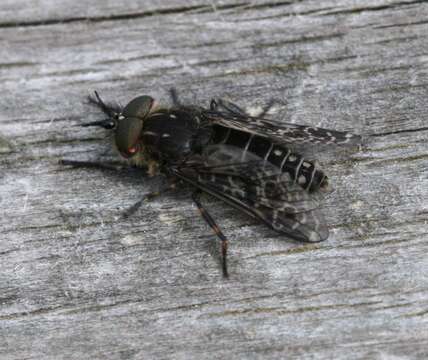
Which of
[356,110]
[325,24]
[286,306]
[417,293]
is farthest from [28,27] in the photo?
[417,293]

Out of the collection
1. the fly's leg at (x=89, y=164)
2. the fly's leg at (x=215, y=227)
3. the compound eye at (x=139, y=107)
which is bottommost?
the fly's leg at (x=215, y=227)

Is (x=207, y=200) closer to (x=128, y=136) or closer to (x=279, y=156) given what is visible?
(x=279, y=156)

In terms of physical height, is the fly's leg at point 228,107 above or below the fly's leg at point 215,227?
above

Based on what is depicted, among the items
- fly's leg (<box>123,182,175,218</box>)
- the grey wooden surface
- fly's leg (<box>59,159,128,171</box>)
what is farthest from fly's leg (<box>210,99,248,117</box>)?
fly's leg (<box>59,159,128,171</box>)

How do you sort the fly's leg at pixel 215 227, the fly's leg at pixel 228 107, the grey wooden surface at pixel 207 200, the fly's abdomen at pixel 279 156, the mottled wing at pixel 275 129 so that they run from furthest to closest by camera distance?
the fly's leg at pixel 228 107 < the mottled wing at pixel 275 129 < the fly's abdomen at pixel 279 156 < the fly's leg at pixel 215 227 < the grey wooden surface at pixel 207 200

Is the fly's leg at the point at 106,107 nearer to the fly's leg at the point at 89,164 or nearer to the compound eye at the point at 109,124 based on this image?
the compound eye at the point at 109,124

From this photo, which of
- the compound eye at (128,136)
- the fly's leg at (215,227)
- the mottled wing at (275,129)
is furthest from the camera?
the compound eye at (128,136)

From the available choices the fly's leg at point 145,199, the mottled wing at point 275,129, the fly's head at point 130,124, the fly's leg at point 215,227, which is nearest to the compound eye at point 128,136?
the fly's head at point 130,124
